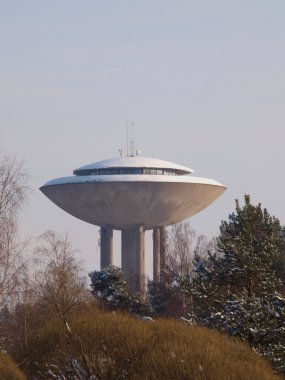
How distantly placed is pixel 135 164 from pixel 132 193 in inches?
225

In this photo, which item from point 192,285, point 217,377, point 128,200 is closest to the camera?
point 217,377

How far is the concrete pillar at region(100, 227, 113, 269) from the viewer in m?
106

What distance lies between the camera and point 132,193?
10325cm

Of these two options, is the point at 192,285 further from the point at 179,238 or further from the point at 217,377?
the point at 179,238

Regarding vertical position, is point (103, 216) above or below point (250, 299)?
above

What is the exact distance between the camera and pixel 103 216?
106 meters

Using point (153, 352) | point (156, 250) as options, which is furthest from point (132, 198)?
point (153, 352)

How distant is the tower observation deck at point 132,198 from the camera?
103m

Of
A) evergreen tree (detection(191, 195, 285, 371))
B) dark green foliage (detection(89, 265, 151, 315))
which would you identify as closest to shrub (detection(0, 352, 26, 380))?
evergreen tree (detection(191, 195, 285, 371))

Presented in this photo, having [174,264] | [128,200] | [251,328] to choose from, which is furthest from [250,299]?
[128,200]

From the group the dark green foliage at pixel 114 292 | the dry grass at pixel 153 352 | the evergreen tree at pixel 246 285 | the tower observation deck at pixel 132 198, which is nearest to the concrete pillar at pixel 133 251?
the tower observation deck at pixel 132 198

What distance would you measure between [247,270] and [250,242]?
819 millimetres

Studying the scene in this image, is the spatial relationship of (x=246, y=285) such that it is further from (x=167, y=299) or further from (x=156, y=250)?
(x=156, y=250)

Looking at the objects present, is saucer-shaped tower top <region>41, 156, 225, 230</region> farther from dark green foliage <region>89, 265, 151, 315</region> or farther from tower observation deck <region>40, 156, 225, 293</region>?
dark green foliage <region>89, 265, 151, 315</region>
